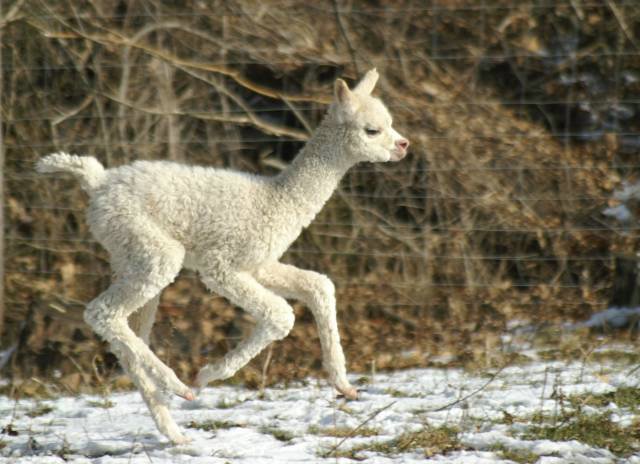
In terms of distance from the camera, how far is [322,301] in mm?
4586

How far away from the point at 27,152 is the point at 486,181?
126 inches

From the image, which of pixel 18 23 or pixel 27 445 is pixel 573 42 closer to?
pixel 18 23

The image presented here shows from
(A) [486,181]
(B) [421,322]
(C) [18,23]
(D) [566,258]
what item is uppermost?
(C) [18,23]

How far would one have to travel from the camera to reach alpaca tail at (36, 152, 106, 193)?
448 centimetres

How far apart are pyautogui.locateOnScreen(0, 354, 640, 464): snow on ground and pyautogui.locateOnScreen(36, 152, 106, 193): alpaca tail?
108 centimetres

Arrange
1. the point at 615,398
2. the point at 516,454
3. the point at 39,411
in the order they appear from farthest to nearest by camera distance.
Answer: the point at 39,411, the point at 615,398, the point at 516,454

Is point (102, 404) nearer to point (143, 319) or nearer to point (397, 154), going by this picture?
point (143, 319)

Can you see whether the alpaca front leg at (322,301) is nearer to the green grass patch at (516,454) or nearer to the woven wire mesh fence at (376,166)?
the green grass patch at (516,454)

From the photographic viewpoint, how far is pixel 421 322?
726 cm

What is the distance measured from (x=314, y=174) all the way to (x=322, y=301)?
1.83 feet

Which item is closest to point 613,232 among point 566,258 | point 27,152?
point 566,258

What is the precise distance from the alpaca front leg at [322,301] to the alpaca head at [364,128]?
0.59 m

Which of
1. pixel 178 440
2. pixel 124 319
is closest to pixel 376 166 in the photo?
pixel 124 319

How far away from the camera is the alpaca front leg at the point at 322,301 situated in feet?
15.0
